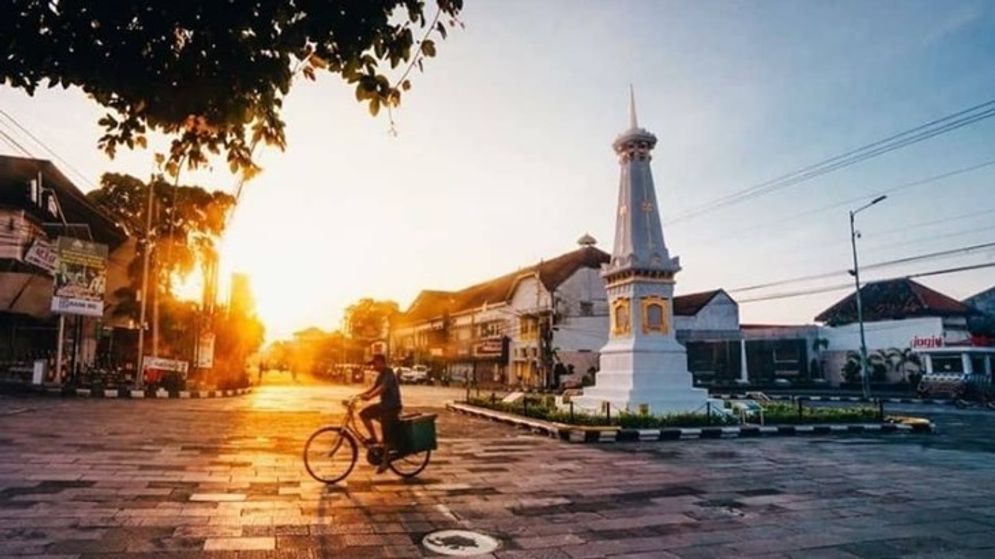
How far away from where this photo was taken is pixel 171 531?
567 centimetres

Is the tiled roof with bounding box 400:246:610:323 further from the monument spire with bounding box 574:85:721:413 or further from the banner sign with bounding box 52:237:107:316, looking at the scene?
the banner sign with bounding box 52:237:107:316

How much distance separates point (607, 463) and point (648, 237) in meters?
10.5

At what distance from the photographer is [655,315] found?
19219 mm

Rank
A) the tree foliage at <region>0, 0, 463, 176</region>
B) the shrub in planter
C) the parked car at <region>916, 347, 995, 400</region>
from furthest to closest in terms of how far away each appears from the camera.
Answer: the parked car at <region>916, 347, 995, 400</region> → the shrub in planter → the tree foliage at <region>0, 0, 463, 176</region>

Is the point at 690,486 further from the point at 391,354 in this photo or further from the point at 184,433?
the point at 391,354

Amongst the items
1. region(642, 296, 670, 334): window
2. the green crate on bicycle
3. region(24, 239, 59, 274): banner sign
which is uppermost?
region(24, 239, 59, 274): banner sign

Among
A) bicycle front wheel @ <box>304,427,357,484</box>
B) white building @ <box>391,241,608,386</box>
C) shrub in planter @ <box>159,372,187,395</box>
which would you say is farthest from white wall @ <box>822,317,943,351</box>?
shrub in planter @ <box>159,372,187,395</box>

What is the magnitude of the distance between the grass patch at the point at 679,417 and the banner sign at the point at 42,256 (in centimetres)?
1856

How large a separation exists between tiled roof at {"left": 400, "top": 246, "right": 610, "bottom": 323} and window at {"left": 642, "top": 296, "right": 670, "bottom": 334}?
556 inches

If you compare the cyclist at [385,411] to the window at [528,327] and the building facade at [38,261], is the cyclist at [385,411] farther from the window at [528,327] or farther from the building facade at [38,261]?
the window at [528,327]

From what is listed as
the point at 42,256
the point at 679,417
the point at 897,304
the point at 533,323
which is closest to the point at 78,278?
the point at 42,256

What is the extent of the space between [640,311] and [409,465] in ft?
37.9

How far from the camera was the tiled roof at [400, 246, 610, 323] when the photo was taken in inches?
1901

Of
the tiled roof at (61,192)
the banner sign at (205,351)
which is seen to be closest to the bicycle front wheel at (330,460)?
the tiled roof at (61,192)
